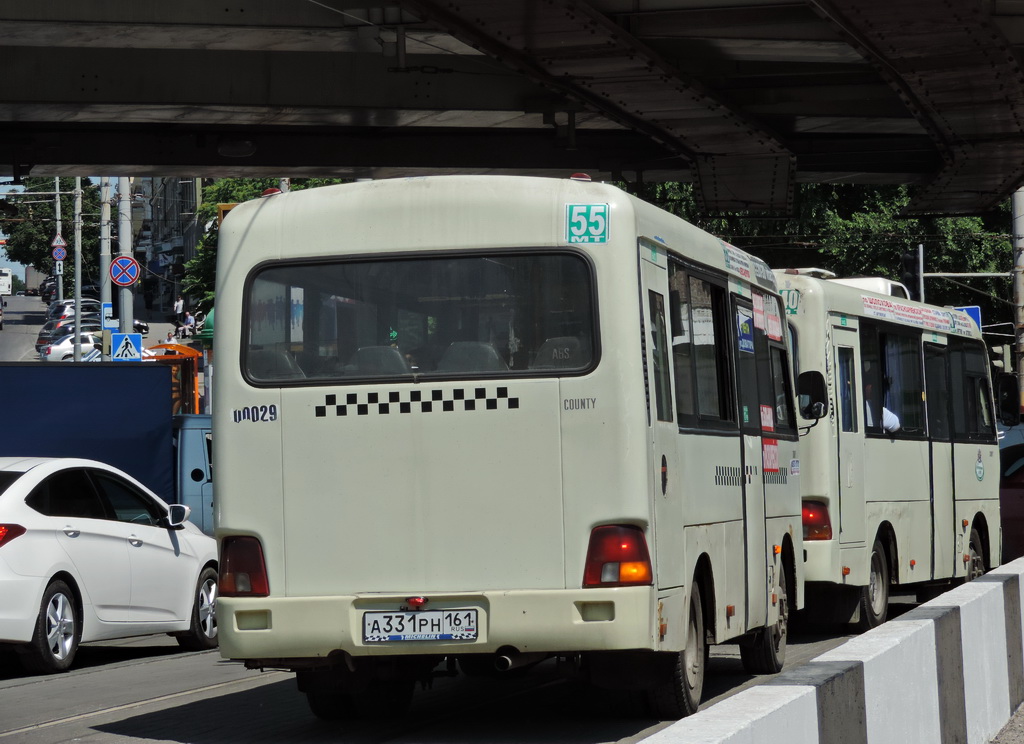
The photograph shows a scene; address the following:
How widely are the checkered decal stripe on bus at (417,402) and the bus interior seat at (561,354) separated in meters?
0.23

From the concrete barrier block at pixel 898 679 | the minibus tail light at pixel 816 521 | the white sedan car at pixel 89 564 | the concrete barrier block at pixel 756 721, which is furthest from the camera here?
the minibus tail light at pixel 816 521

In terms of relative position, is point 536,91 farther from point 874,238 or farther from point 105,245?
point 105,245

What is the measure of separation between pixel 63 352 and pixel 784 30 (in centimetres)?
5370

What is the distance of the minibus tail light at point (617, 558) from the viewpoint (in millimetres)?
8102

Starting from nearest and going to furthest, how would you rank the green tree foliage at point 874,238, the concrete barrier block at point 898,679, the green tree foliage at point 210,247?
the concrete barrier block at point 898,679
the green tree foliage at point 874,238
the green tree foliage at point 210,247

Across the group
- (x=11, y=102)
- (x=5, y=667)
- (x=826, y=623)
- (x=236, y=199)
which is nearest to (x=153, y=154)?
(x=11, y=102)

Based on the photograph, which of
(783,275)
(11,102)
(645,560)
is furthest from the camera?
(11,102)

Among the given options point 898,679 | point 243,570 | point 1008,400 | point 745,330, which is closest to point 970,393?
point 1008,400

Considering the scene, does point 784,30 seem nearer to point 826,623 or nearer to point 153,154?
point 826,623

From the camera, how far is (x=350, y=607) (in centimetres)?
830

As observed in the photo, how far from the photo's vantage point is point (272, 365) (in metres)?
8.67

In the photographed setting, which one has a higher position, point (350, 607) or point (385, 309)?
point (385, 309)

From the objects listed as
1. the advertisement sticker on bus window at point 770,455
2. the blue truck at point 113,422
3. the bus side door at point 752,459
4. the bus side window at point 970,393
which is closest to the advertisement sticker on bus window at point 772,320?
the bus side door at point 752,459

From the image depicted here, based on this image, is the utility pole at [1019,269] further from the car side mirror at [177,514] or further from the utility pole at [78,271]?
the utility pole at [78,271]
